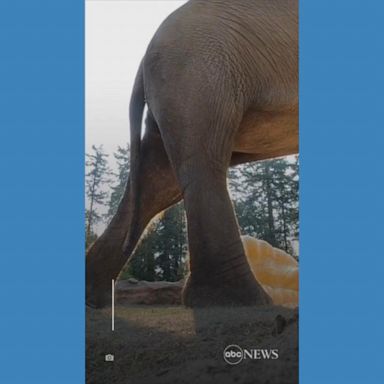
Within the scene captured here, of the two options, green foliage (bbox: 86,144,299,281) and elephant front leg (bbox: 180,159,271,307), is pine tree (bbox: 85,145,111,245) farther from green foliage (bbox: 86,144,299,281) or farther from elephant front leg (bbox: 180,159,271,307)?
elephant front leg (bbox: 180,159,271,307)

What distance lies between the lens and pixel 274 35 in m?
4.44

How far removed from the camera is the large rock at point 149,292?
4227 mm

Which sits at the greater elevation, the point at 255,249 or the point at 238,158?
the point at 238,158

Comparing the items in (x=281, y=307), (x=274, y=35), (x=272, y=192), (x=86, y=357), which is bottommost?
(x=86, y=357)

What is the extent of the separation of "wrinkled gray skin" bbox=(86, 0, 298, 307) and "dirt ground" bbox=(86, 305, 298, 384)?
0.18 metres

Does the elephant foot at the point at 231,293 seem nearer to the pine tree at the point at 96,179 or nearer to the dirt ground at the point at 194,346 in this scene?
the dirt ground at the point at 194,346

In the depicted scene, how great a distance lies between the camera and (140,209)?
4.77 m

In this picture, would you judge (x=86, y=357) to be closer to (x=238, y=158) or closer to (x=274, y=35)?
(x=238, y=158)

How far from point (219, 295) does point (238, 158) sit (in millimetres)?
1098

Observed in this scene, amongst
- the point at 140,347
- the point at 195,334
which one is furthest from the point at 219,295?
the point at 140,347

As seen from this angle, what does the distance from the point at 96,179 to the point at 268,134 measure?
4.24 ft

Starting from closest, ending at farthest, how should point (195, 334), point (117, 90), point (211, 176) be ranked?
point (195, 334), point (211, 176), point (117, 90)

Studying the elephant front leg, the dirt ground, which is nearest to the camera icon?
the dirt ground

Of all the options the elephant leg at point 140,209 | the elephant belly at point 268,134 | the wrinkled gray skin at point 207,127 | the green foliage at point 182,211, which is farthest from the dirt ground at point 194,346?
the elephant belly at point 268,134
